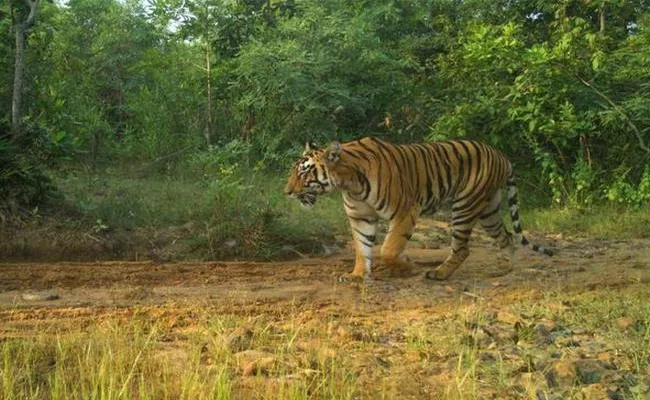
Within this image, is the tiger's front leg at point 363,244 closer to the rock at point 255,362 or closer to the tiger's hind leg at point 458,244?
the tiger's hind leg at point 458,244

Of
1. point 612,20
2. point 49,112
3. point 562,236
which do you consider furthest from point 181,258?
point 612,20

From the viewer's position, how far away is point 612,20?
13430 millimetres

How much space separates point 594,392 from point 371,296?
2.69m

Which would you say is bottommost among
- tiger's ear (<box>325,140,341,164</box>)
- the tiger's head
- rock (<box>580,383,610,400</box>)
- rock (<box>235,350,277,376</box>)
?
rock (<box>580,383,610,400</box>)

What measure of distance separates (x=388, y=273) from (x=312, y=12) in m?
6.71

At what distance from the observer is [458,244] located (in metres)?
7.30

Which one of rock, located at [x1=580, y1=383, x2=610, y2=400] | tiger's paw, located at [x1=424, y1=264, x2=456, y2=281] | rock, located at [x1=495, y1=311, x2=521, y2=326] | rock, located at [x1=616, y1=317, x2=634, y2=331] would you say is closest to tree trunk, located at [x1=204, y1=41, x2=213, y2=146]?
tiger's paw, located at [x1=424, y1=264, x2=456, y2=281]

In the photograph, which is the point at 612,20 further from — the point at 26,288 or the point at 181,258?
the point at 26,288

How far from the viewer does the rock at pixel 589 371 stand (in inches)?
148

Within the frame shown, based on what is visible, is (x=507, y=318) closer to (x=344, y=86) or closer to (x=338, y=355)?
(x=338, y=355)

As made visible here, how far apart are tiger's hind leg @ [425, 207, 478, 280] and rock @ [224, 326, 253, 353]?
3.08 metres

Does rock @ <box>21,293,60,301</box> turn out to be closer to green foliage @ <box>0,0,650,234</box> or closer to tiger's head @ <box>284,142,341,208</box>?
tiger's head @ <box>284,142,341,208</box>

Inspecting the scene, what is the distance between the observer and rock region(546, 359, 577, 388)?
3.70m

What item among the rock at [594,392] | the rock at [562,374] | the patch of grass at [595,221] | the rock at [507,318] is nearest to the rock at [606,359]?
the rock at [562,374]
